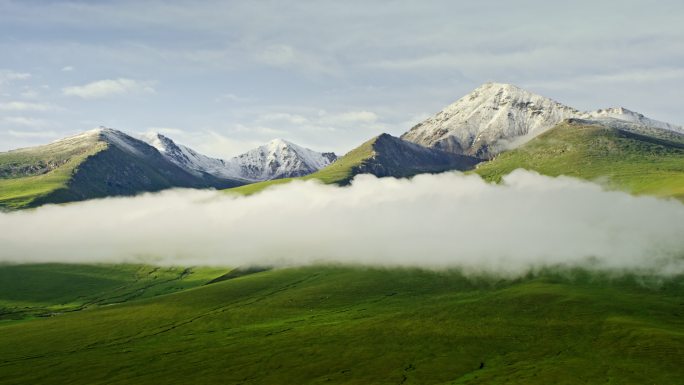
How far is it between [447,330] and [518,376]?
132 feet

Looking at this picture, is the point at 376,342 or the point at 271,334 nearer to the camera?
the point at 376,342

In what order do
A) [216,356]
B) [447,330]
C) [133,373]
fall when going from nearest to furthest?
[133,373] < [216,356] < [447,330]

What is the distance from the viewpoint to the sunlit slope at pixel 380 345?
128375 mm

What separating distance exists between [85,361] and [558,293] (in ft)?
484

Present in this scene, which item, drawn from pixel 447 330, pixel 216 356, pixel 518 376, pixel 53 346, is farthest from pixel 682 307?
pixel 53 346

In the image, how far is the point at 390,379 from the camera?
124 meters

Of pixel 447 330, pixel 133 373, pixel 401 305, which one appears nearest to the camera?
pixel 133 373

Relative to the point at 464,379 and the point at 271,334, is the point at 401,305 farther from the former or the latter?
the point at 464,379

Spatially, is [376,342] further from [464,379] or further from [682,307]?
[682,307]

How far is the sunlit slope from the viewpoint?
128375 mm

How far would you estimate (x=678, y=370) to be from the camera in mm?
124438

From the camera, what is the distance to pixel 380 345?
493 ft

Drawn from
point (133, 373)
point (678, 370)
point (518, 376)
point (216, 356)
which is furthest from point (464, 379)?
point (133, 373)

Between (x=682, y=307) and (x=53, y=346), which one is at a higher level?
(x=53, y=346)
